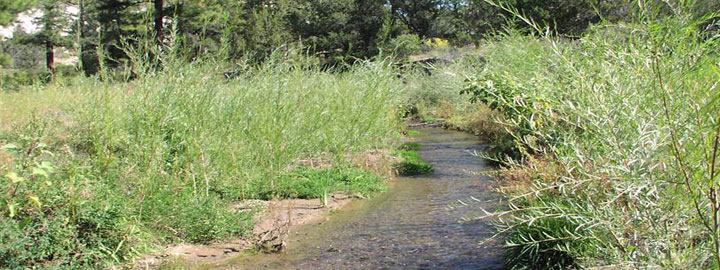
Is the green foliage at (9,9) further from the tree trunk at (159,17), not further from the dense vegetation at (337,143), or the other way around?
the tree trunk at (159,17)

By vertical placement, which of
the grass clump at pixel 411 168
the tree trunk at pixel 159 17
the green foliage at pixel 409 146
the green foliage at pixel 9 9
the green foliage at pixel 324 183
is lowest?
the green foliage at pixel 409 146

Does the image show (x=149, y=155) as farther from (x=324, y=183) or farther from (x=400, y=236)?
(x=324, y=183)

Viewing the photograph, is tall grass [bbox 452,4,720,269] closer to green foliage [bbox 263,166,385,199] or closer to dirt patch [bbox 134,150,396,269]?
dirt patch [bbox 134,150,396,269]

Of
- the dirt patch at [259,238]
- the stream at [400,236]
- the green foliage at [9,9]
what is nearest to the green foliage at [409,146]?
the stream at [400,236]

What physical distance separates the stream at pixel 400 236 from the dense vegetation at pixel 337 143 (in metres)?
0.44

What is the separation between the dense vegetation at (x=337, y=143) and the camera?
2.55 m

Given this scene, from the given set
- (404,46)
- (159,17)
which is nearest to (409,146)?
(404,46)

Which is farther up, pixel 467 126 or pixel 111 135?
pixel 111 135

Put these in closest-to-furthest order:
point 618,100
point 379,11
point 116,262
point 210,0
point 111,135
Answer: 1. point 618,100
2. point 116,262
3. point 111,135
4. point 210,0
5. point 379,11

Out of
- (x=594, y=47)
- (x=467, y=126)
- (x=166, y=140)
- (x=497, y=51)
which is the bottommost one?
(x=467, y=126)

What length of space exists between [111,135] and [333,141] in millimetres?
4091

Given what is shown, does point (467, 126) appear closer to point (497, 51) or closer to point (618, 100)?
point (497, 51)

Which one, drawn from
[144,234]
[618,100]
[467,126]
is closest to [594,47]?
[618,100]

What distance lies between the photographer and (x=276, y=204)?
709cm
